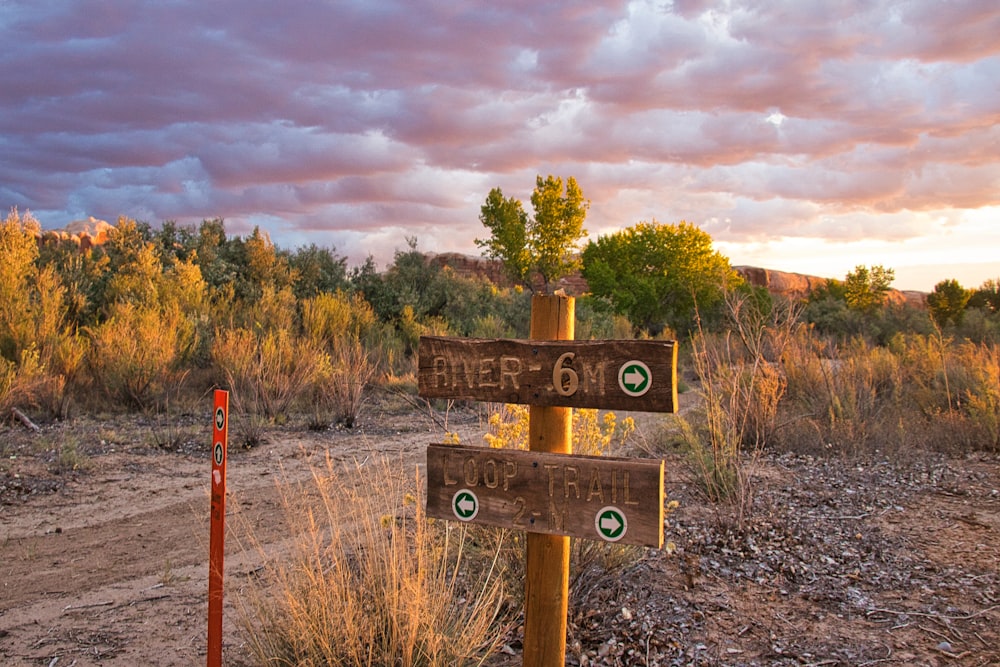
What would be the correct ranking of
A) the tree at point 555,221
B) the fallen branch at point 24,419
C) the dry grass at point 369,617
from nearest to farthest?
the dry grass at point 369,617, the fallen branch at point 24,419, the tree at point 555,221

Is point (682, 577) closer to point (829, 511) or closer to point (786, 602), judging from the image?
point (786, 602)

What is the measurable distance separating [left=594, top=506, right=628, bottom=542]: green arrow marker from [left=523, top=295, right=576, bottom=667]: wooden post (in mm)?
274

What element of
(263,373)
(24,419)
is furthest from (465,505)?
(263,373)

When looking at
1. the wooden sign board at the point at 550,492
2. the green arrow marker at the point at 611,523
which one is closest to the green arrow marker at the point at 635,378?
the wooden sign board at the point at 550,492

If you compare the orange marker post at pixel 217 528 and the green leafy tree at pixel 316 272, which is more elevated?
the green leafy tree at pixel 316 272

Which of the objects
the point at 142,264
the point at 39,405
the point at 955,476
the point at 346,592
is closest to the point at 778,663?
the point at 346,592

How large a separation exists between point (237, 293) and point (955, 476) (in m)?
14.5

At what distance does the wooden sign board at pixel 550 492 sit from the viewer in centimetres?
278

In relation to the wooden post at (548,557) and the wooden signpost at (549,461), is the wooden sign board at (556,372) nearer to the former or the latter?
the wooden signpost at (549,461)

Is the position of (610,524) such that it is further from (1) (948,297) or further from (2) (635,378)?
(1) (948,297)

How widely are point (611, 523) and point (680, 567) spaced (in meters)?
2.45

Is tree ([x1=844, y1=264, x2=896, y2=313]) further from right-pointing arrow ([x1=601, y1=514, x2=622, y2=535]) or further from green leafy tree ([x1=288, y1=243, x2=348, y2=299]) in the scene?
right-pointing arrow ([x1=601, y1=514, x2=622, y2=535])

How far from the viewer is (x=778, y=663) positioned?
3.91 m

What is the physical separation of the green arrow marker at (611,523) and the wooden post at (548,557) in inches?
10.8
